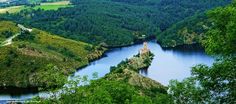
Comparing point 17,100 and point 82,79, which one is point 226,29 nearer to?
point 82,79

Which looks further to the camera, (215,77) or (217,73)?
(215,77)

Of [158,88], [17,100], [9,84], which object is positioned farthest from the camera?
[9,84]

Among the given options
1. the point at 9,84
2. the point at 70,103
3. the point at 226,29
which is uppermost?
the point at 226,29

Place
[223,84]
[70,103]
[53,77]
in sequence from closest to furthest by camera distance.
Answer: [223,84]
[70,103]
[53,77]

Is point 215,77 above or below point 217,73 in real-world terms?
below

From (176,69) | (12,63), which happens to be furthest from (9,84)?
(176,69)

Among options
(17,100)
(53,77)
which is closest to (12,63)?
(17,100)

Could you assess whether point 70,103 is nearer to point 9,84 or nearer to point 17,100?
point 17,100

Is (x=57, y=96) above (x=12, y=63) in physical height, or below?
above

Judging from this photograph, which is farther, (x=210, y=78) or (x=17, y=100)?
(x=17, y=100)
